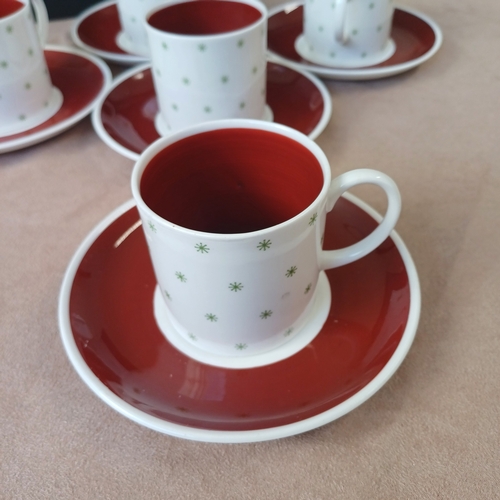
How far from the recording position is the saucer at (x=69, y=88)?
0.62 meters

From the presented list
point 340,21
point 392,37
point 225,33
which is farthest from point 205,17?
point 392,37

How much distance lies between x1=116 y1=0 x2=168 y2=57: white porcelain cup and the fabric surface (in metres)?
0.19

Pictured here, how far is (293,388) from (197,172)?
19 cm

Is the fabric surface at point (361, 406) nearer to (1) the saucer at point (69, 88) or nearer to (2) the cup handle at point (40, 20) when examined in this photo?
(1) the saucer at point (69, 88)

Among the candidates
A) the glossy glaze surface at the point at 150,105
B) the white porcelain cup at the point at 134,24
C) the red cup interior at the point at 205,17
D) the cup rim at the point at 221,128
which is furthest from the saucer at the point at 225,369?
Answer: the white porcelain cup at the point at 134,24

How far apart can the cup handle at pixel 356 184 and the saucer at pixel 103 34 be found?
Result: 1.72 feet

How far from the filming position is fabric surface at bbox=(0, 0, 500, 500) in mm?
337

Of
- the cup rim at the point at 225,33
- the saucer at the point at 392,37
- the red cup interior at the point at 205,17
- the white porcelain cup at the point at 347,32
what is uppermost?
the cup rim at the point at 225,33

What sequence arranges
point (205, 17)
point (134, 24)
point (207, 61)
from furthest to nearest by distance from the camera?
point (134, 24) → point (205, 17) → point (207, 61)

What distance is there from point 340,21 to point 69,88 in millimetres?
393

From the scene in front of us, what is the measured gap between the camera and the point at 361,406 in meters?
0.37

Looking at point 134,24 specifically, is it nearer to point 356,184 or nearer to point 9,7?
point 9,7

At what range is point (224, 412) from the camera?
0.34 meters

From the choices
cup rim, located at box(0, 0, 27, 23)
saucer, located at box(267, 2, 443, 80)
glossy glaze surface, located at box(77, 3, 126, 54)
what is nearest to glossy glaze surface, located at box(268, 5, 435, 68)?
saucer, located at box(267, 2, 443, 80)
